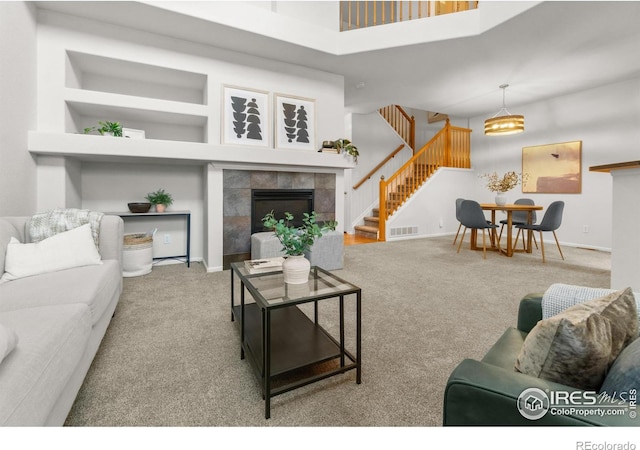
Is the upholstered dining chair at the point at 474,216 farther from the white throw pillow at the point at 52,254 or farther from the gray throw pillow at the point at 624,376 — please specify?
the white throw pillow at the point at 52,254

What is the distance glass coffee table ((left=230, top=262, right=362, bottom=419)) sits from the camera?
127 centimetres

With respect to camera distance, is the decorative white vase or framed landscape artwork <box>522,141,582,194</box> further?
framed landscape artwork <box>522,141,582,194</box>

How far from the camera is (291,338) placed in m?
1.58

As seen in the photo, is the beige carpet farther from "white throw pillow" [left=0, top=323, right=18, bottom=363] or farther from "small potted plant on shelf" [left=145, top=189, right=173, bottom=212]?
"small potted plant on shelf" [left=145, top=189, right=173, bottom=212]

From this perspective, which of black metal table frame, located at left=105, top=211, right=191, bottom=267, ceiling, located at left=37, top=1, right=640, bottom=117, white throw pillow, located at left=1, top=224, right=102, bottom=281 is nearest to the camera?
white throw pillow, located at left=1, top=224, right=102, bottom=281

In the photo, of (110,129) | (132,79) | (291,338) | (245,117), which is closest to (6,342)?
(291,338)

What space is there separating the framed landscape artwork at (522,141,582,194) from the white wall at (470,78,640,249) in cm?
9

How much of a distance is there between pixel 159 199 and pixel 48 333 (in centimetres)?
285

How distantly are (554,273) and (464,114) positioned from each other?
4.61 metres

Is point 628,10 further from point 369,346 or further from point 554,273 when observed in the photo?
point 369,346

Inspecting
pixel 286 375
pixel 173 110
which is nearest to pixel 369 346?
pixel 286 375

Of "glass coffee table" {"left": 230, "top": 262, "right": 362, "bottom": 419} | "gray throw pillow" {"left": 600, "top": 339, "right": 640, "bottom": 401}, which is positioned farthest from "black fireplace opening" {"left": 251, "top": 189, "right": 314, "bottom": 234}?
"gray throw pillow" {"left": 600, "top": 339, "right": 640, "bottom": 401}

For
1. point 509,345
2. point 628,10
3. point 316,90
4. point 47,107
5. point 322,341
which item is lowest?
point 322,341

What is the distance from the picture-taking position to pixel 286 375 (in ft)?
4.90
